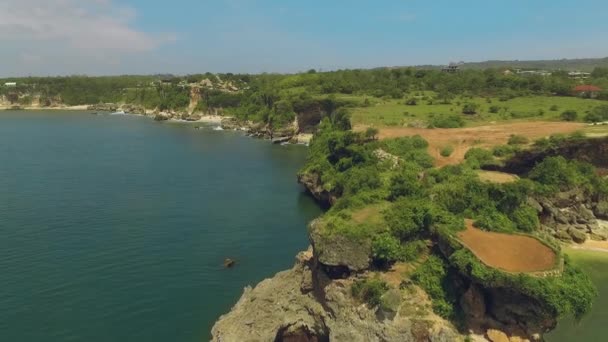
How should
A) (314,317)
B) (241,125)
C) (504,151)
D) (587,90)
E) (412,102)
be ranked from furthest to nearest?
(241,125) < (587,90) < (412,102) < (504,151) < (314,317)

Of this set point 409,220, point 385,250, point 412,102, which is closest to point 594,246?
point 409,220

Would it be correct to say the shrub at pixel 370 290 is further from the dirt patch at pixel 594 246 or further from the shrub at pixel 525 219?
the dirt patch at pixel 594 246

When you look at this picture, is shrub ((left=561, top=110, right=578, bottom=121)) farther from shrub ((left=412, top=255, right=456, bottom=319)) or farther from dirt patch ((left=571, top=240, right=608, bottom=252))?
shrub ((left=412, top=255, right=456, bottom=319))

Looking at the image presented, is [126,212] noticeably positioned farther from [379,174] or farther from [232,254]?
[379,174]

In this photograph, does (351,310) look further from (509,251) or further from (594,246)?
(594,246)

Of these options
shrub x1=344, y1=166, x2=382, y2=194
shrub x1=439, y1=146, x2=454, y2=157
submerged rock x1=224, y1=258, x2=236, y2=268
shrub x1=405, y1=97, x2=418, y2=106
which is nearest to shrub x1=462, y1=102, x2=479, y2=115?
shrub x1=405, y1=97, x2=418, y2=106

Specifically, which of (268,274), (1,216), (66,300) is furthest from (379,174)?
(1,216)
